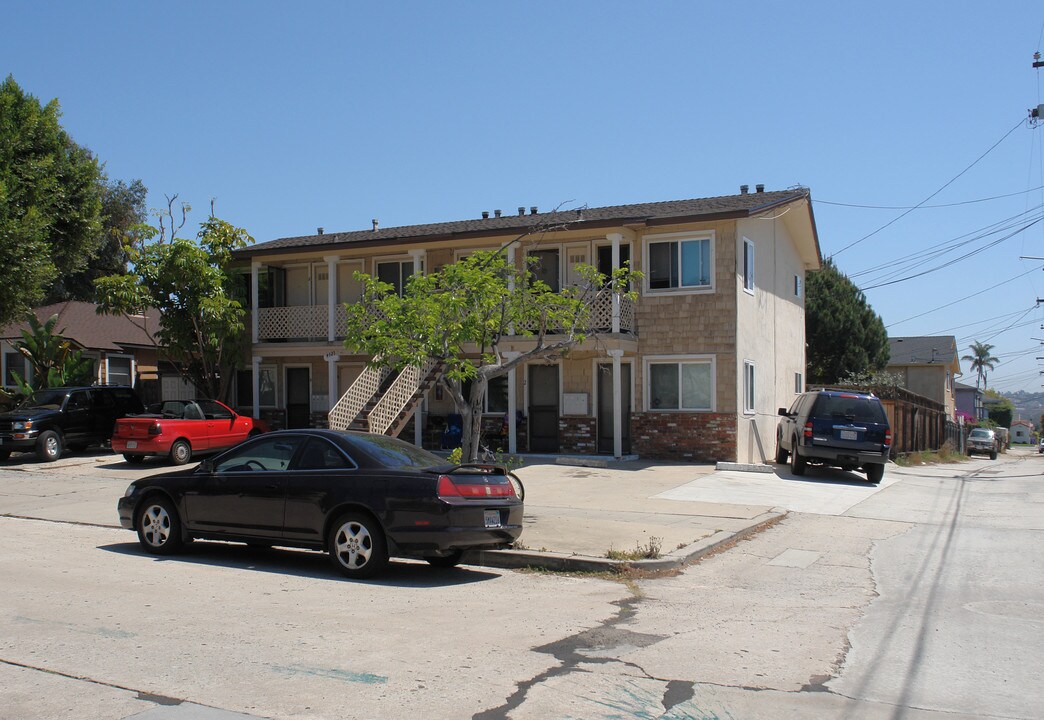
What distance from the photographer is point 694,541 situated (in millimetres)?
11391

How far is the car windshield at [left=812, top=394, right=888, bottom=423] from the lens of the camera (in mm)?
19297

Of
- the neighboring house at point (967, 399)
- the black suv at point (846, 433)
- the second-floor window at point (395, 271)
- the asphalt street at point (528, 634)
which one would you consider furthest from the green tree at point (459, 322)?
the neighboring house at point (967, 399)

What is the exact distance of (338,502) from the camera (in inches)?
362

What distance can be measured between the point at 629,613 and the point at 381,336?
5858 mm

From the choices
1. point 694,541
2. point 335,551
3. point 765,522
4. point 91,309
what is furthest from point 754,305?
point 91,309

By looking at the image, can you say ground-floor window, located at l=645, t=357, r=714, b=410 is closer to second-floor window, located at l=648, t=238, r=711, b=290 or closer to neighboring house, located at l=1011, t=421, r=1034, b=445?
second-floor window, located at l=648, t=238, r=711, b=290

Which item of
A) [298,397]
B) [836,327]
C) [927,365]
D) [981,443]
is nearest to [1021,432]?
[927,365]

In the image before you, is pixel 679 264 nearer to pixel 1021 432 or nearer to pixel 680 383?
pixel 680 383

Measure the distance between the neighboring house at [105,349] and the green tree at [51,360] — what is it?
1.89 m

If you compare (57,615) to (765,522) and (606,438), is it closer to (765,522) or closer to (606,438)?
(765,522)

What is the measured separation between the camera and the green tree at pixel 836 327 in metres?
40.8

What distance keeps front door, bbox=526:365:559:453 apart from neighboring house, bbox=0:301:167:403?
13213 mm

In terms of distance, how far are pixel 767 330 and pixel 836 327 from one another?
17065 mm

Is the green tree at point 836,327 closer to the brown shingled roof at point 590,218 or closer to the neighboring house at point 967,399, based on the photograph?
the brown shingled roof at point 590,218
